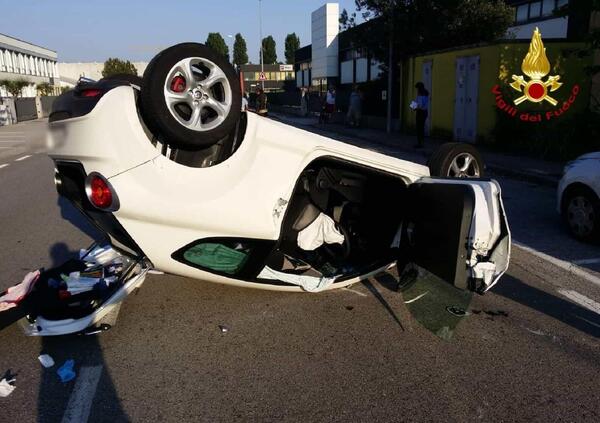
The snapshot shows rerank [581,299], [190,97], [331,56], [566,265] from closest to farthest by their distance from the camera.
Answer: [190,97]
[581,299]
[566,265]
[331,56]

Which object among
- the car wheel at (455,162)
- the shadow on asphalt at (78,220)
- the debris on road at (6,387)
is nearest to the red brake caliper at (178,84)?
the debris on road at (6,387)

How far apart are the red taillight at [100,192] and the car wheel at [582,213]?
4.98m

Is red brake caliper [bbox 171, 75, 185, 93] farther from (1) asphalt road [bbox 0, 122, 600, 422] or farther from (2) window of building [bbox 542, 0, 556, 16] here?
(2) window of building [bbox 542, 0, 556, 16]

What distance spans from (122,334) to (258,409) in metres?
1.36

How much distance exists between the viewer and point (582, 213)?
6023 millimetres

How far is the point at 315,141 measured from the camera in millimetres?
3605

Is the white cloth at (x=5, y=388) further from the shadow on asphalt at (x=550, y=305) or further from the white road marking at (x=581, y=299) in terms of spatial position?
the white road marking at (x=581, y=299)

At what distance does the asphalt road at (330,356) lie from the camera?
9.57ft

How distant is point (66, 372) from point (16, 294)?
0.90m

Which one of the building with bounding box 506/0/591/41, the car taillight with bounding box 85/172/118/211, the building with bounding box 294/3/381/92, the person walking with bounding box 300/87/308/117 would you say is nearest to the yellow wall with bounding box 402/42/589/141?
the building with bounding box 506/0/591/41

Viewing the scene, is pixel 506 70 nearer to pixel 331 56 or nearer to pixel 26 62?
pixel 331 56

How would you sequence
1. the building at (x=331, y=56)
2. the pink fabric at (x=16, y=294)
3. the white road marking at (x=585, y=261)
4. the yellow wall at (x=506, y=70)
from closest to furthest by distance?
the pink fabric at (x=16, y=294)
the white road marking at (x=585, y=261)
the yellow wall at (x=506, y=70)
the building at (x=331, y=56)

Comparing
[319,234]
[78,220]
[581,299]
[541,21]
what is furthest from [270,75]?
[581,299]

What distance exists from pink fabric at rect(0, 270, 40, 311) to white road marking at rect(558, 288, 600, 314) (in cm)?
412
